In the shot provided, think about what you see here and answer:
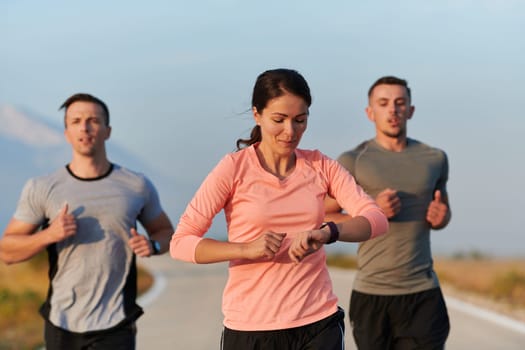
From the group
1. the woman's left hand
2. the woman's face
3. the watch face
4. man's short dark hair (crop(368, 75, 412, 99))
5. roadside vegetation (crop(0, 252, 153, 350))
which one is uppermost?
man's short dark hair (crop(368, 75, 412, 99))

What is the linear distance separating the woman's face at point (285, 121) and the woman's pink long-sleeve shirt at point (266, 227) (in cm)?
17

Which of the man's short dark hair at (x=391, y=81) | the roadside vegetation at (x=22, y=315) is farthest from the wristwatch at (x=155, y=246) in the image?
the roadside vegetation at (x=22, y=315)

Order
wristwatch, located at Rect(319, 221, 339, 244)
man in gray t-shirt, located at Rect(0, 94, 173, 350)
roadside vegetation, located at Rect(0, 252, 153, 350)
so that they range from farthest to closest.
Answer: roadside vegetation, located at Rect(0, 252, 153, 350), man in gray t-shirt, located at Rect(0, 94, 173, 350), wristwatch, located at Rect(319, 221, 339, 244)

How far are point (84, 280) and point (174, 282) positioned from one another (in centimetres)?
1871

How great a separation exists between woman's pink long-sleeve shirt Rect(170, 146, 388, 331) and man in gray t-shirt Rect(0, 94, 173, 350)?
2180mm

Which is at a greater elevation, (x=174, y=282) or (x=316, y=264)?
(x=316, y=264)

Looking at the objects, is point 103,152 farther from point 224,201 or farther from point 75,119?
point 224,201

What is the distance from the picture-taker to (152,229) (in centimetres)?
820

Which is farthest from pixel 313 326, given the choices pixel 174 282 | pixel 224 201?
pixel 174 282

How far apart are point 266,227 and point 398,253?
9.73ft

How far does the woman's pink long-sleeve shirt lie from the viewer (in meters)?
5.43

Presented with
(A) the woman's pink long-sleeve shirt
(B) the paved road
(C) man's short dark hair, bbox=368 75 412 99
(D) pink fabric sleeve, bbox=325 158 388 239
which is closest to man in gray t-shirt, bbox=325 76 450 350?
(C) man's short dark hair, bbox=368 75 412 99

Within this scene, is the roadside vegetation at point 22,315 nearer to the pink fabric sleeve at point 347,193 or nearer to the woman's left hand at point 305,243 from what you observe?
the pink fabric sleeve at point 347,193

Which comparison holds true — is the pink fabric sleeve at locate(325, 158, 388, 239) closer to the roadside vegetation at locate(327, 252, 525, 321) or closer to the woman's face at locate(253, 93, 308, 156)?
the woman's face at locate(253, 93, 308, 156)
